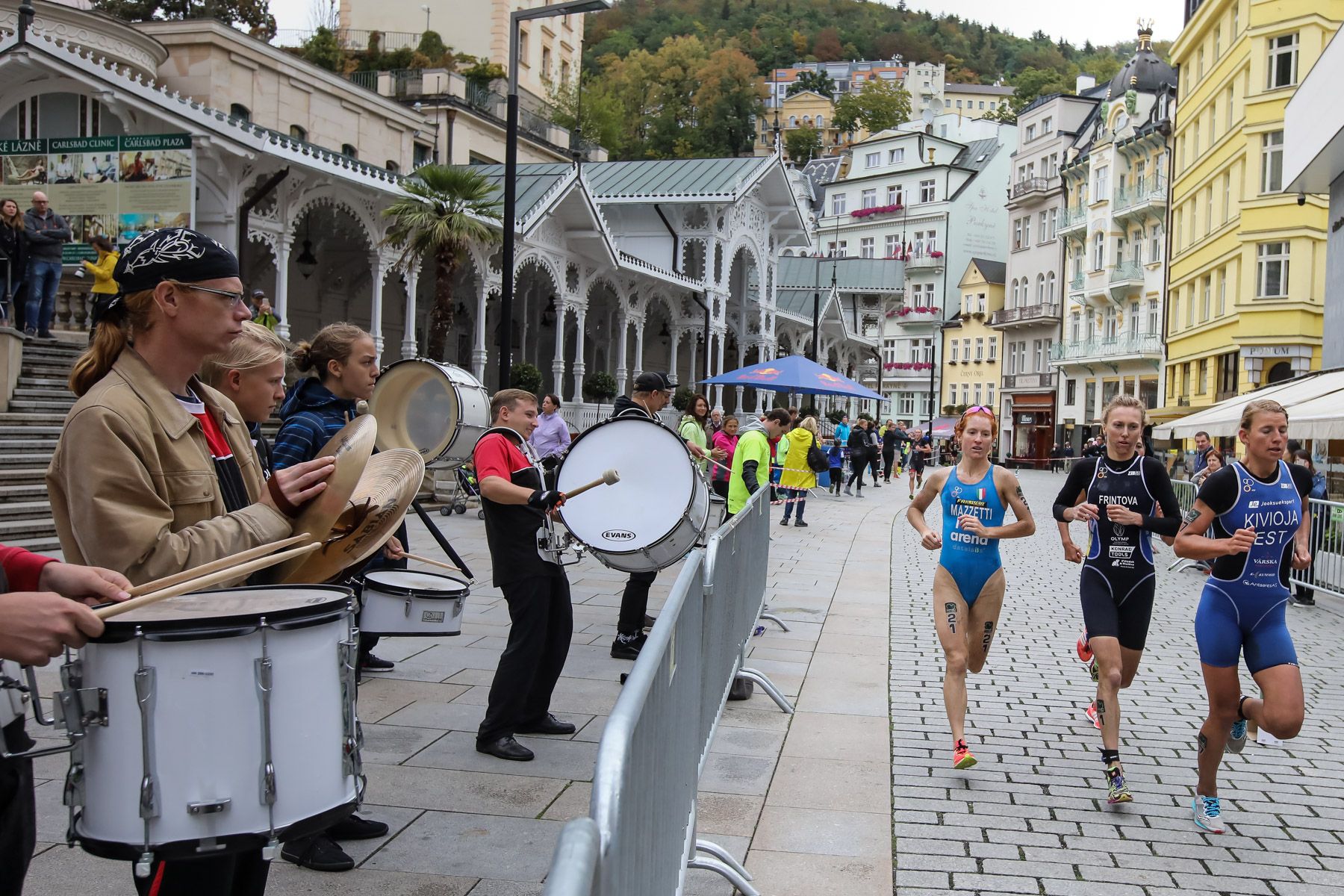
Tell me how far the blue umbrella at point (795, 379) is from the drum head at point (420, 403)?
14190mm

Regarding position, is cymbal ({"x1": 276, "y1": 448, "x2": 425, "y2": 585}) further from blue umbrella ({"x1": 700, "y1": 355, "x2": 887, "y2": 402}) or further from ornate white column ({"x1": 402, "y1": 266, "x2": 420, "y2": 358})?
blue umbrella ({"x1": 700, "y1": 355, "x2": 887, "y2": 402})

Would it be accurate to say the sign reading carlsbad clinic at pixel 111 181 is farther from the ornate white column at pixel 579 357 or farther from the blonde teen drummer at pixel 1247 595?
the blonde teen drummer at pixel 1247 595

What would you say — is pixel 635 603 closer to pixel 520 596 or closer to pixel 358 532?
pixel 520 596

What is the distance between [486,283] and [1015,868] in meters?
21.2

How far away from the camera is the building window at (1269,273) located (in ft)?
116

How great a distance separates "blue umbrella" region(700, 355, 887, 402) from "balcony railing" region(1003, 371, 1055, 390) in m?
43.6

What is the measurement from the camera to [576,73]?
194 feet

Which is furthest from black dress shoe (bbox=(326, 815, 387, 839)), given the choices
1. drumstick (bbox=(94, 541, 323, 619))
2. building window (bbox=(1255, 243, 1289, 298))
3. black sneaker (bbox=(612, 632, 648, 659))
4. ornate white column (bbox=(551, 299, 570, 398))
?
building window (bbox=(1255, 243, 1289, 298))

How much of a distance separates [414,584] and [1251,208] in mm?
35729

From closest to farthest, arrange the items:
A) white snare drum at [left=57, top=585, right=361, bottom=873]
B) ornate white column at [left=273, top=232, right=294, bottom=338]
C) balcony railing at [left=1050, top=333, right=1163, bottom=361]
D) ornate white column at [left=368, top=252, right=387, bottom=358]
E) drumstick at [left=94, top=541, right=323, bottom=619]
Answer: drumstick at [left=94, top=541, right=323, bottom=619] → white snare drum at [left=57, top=585, right=361, bottom=873] → ornate white column at [left=273, top=232, right=294, bottom=338] → ornate white column at [left=368, top=252, right=387, bottom=358] → balcony railing at [left=1050, top=333, right=1163, bottom=361]

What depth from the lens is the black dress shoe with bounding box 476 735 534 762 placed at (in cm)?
567

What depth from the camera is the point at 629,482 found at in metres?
7.07

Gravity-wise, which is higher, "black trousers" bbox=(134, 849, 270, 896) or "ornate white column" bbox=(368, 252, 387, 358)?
"ornate white column" bbox=(368, 252, 387, 358)

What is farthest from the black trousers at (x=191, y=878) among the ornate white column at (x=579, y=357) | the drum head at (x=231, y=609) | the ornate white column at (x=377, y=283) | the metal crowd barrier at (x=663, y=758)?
the ornate white column at (x=579, y=357)
